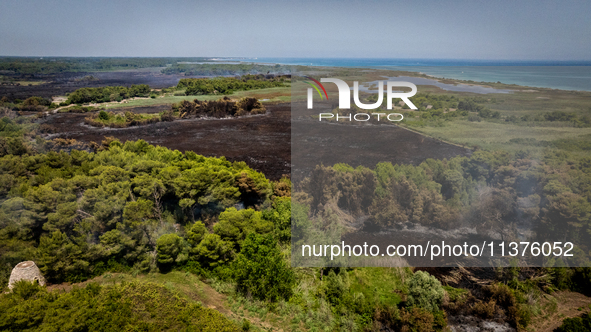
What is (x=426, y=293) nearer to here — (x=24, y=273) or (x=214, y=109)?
(x=24, y=273)

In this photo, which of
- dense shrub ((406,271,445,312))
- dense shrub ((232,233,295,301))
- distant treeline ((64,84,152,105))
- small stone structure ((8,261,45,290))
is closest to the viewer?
dense shrub ((406,271,445,312))

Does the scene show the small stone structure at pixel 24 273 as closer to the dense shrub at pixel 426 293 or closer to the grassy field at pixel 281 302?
the grassy field at pixel 281 302

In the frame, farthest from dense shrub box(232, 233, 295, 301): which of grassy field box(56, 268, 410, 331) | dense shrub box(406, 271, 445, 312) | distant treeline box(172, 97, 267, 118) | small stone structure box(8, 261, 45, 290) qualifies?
distant treeline box(172, 97, 267, 118)

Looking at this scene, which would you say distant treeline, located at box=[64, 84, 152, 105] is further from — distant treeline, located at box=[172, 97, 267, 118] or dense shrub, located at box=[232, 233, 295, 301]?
dense shrub, located at box=[232, 233, 295, 301]

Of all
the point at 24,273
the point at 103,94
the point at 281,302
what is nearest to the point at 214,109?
the point at 103,94

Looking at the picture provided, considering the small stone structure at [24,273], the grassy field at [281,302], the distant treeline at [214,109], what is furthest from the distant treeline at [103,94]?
the grassy field at [281,302]

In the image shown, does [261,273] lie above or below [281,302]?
above
